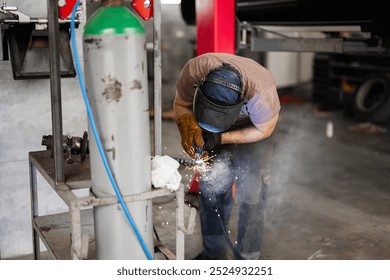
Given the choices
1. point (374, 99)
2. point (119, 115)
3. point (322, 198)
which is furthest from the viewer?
point (374, 99)

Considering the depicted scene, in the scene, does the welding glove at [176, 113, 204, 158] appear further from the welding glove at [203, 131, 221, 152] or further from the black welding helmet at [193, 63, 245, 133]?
the black welding helmet at [193, 63, 245, 133]

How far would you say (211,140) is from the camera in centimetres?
243

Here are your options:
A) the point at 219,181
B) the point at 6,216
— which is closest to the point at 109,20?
the point at 219,181

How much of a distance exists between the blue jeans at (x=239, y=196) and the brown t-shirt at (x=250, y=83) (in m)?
0.16

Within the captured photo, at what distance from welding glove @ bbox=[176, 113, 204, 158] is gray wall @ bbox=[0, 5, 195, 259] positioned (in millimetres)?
538

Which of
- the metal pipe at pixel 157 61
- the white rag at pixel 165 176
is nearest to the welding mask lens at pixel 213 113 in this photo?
the metal pipe at pixel 157 61

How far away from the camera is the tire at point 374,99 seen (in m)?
5.55

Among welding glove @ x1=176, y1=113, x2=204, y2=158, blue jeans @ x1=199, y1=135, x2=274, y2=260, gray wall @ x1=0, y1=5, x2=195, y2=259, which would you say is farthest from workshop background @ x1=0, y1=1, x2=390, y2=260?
welding glove @ x1=176, y1=113, x2=204, y2=158

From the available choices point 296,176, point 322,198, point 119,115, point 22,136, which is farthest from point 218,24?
point 119,115

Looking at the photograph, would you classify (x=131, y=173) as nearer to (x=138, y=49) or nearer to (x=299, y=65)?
(x=138, y=49)

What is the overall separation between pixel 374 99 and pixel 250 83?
13.7 feet

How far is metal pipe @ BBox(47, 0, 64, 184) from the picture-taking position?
1479mm

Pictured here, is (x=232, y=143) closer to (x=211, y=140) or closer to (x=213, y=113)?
(x=211, y=140)
